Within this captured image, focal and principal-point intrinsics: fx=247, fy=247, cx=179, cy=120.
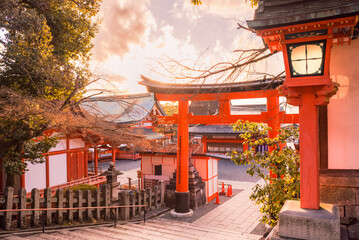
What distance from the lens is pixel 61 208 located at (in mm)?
6898

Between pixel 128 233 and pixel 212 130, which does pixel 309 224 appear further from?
pixel 212 130

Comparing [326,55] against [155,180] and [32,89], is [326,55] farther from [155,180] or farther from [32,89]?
[155,180]

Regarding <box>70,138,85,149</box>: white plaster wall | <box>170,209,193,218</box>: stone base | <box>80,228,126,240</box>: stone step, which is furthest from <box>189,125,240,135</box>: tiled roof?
<box>80,228,126,240</box>: stone step

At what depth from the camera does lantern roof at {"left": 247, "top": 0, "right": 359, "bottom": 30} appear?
3358 mm

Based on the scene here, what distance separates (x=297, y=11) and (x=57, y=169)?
43.6 ft

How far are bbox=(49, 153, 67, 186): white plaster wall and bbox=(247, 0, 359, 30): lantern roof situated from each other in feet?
41.1

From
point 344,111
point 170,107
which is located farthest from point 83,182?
point 344,111

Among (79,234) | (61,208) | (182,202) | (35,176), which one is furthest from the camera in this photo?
(182,202)

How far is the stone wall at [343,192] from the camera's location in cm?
425

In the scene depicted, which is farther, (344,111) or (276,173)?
(276,173)

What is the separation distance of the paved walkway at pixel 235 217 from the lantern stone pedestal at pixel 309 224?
6.32 metres

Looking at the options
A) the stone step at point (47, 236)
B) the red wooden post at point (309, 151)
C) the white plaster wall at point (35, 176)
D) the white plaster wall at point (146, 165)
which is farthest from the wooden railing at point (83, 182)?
the red wooden post at point (309, 151)

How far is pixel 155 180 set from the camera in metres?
16.6

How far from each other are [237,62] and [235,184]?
1731 cm
